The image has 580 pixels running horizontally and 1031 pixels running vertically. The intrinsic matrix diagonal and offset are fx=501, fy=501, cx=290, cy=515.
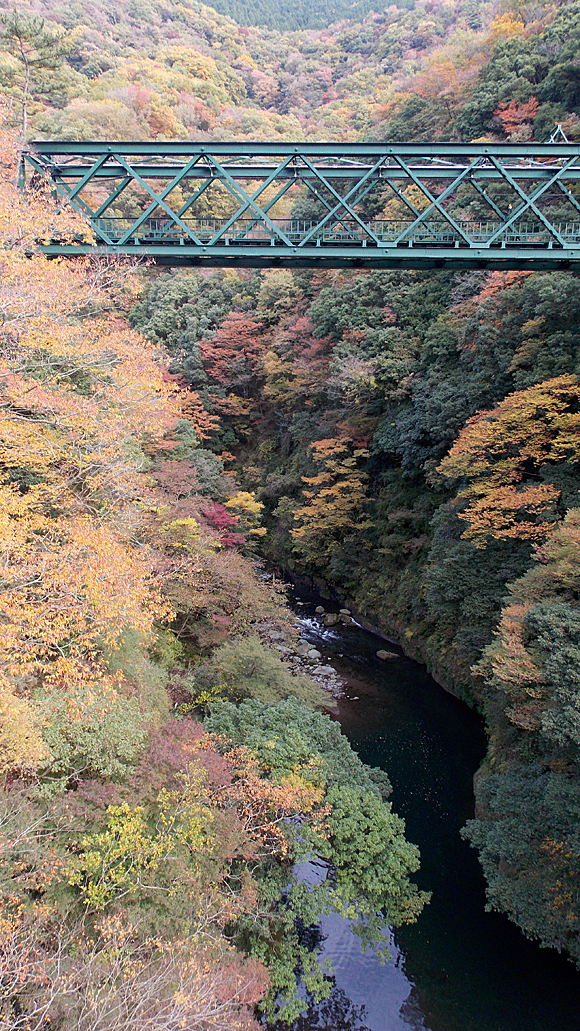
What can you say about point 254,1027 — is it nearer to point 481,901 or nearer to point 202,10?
point 481,901

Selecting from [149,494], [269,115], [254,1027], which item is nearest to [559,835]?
[254,1027]

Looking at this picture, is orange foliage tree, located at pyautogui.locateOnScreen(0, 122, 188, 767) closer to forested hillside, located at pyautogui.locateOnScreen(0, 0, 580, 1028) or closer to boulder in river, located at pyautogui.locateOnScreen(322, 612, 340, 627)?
forested hillside, located at pyautogui.locateOnScreen(0, 0, 580, 1028)

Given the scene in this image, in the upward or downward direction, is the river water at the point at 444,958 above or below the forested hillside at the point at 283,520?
below

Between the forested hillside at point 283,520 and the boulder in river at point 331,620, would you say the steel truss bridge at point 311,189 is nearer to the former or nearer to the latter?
the forested hillside at point 283,520

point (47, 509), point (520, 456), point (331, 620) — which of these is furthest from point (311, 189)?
point (331, 620)

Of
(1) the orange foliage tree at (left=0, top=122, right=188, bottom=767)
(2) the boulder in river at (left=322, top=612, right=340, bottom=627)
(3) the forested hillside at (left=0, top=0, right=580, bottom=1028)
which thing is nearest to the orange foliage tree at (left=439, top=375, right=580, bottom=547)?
(3) the forested hillside at (left=0, top=0, right=580, bottom=1028)

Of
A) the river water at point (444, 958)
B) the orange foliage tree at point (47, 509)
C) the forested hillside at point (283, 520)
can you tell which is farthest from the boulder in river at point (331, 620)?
the orange foliage tree at point (47, 509)
